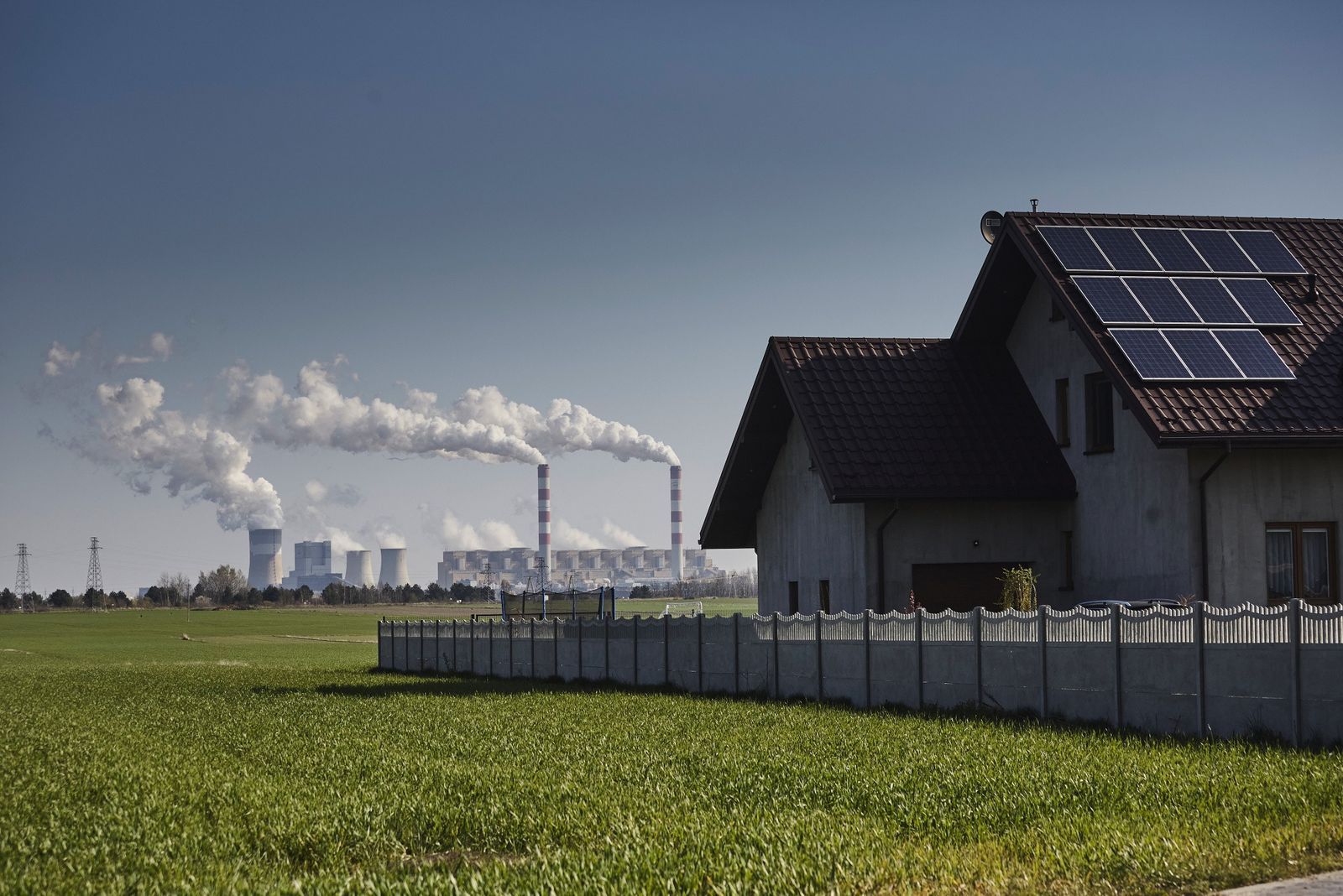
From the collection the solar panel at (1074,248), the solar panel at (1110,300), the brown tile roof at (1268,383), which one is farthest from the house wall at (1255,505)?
the solar panel at (1074,248)

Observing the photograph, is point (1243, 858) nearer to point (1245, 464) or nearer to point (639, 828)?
point (639, 828)

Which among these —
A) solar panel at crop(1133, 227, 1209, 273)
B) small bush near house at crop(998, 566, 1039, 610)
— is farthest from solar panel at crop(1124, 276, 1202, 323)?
small bush near house at crop(998, 566, 1039, 610)

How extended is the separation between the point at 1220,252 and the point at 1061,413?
190 inches

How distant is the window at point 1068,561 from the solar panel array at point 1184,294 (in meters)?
5.44

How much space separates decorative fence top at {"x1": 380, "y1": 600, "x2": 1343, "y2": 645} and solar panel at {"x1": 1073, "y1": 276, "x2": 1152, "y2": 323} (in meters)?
7.17

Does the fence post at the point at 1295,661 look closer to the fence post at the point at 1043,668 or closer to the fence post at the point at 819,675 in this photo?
the fence post at the point at 1043,668

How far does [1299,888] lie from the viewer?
31.5 feet

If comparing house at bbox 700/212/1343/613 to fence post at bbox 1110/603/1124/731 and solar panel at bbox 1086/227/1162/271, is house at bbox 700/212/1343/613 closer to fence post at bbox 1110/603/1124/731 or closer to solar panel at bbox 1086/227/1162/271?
solar panel at bbox 1086/227/1162/271

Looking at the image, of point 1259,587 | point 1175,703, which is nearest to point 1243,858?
point 1175,703

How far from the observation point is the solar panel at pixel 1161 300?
29562 mm

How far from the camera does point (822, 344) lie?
35250 mm

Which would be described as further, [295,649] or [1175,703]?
[295,649]

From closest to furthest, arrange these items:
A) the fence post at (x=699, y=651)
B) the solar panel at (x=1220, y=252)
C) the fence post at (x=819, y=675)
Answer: the fence post at (x=819, y=675) < the solar panel at (x=1220, y=252) < the fence post at (x=699, y=651)

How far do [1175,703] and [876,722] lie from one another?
4.31 m
